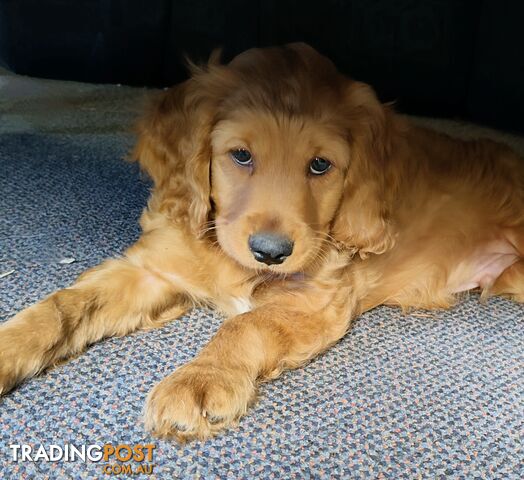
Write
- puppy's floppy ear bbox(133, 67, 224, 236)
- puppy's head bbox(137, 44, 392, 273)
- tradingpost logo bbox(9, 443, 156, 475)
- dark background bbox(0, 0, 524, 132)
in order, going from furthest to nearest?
dark background bbox(0, 0, 524, 132) → puppy's floppy ear bbox(133, 67, 224, 236) → puppy's head bbox(137, 44, 392, 273) → tradingpost logo bbox(9, 443, 156, 475)

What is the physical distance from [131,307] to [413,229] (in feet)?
3.35

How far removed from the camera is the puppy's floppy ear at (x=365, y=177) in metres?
1.94

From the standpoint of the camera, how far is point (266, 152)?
182cm

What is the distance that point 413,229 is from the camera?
2.38 metres

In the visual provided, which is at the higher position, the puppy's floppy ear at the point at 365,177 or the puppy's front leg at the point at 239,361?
the puppy's floppy ear at the point at 365,177

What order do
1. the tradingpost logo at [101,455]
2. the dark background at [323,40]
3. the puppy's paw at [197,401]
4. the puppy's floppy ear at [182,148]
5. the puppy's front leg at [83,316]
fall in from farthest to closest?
the dark background at [323,40], the puppy's floppy ear at [182,148], the puppy's front leg at [83,316], the puppy's paw at [197,401], the tradingpost logo at [101,455]

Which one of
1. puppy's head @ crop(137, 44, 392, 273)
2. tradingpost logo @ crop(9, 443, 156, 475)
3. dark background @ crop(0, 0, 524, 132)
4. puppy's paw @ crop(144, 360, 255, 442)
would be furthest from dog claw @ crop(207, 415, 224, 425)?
dark background @ crop(0, 0, 524, 132)

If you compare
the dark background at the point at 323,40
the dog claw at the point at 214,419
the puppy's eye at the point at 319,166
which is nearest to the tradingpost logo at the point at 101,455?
the dog claw at the point at 214,419

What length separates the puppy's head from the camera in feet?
5.90

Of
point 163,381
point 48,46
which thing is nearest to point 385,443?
point 163,381

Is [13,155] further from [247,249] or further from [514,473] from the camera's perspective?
[514,473]

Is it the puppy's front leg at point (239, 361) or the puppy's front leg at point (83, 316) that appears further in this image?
the puppy's front leg at point (83, 316)

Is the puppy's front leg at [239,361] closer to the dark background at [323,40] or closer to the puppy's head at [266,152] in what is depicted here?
the puppy's head at [266,152]

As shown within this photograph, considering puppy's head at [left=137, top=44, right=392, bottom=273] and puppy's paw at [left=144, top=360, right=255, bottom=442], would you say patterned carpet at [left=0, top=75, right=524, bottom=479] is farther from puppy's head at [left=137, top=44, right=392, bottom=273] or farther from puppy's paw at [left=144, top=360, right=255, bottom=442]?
puppy's head at [left=137, top=44, right=392, bottom=273]
